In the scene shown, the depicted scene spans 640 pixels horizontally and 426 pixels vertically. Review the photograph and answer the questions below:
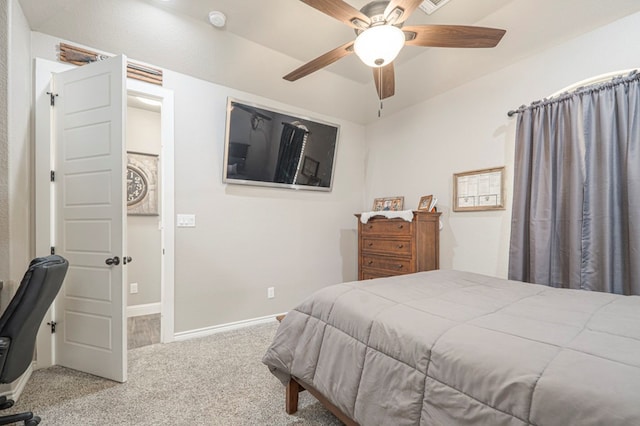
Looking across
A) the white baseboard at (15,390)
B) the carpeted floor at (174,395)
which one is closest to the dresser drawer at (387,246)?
the carpeted floor at (174,395)

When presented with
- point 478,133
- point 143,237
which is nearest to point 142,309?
point 143,237

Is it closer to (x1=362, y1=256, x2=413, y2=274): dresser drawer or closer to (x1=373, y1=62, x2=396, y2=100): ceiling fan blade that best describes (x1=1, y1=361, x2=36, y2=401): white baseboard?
(x1=362, y1=256, x2=413, y2=274): dresser drawer

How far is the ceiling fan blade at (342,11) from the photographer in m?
1.59

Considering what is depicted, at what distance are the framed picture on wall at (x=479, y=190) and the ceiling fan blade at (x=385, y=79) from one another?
1.21m

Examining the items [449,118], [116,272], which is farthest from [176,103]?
[449,118]

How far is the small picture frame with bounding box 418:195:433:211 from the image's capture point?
3170 millimetres

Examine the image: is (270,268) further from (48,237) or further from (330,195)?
(48,237)

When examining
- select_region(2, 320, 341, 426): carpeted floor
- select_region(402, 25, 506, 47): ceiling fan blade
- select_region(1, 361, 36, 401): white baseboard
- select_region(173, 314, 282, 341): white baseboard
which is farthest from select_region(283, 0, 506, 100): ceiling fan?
select_region(1, 361, 36, 401): white baseboard

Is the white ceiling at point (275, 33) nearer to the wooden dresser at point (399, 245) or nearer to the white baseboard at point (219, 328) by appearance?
the wooden dresser at point (399, 245)

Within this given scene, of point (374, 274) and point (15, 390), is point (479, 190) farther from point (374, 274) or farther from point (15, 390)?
point (15, 390)

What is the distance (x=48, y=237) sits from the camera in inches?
87.2

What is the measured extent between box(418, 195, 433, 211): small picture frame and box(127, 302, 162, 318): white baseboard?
11.6 feet

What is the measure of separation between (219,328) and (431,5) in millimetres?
3445

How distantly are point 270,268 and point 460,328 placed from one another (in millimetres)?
2544
